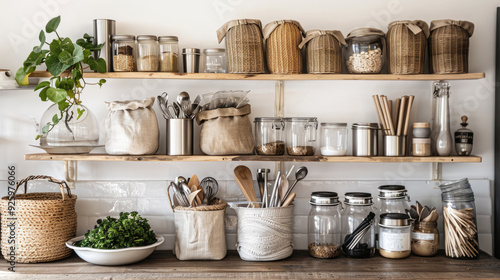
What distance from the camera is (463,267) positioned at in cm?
250

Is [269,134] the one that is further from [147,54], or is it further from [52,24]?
[52,24]

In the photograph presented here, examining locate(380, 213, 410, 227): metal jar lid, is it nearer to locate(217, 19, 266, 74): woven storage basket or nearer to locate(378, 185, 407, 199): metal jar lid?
locate(378, 185, 407, 199): metal jar lid

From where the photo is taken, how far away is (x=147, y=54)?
2.66 metres

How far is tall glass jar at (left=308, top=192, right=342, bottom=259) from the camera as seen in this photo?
2658 millimetres

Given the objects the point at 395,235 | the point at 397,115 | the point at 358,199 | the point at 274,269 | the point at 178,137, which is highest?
the point at 397,115

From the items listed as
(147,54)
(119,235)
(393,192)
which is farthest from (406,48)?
(119,235)

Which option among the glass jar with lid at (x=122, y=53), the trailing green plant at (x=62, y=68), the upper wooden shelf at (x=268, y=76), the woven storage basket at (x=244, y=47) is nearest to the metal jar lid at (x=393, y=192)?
the upper wooden shelf at (x=268, y=76)

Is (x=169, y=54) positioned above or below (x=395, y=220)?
above

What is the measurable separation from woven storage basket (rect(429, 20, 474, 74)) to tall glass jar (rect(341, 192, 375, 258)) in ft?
2.50

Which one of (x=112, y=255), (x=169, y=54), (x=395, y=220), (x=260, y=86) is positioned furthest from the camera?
(x=260, y=86)

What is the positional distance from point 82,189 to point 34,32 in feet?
2.92

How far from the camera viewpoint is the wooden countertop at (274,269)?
2365 mm

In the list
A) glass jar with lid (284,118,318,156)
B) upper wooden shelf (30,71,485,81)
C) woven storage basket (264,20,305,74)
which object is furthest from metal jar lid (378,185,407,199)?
woven storage basket (264,20,305,74)

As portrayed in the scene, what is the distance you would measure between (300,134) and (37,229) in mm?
1384
